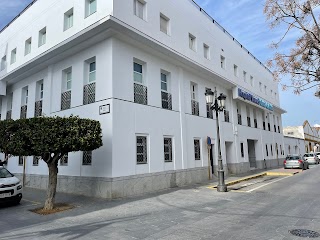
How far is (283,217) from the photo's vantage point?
734 cm

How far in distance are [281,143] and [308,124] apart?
35.4 meters

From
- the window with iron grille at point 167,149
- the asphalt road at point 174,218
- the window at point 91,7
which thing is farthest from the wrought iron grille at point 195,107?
the window at point 91,7

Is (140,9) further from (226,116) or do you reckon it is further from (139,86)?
(226,116)

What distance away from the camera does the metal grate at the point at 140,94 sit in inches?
503

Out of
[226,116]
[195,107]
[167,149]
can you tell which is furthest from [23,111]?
[226,116]

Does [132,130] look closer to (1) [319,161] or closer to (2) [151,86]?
(2) [151,86]

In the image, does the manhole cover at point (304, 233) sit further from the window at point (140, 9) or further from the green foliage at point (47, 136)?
the window at point (140, 9)

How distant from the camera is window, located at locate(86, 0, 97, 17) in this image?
1258 cm

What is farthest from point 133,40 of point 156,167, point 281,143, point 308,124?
point 308,124

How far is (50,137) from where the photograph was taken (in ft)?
27.1

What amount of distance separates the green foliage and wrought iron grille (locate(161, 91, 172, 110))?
6152 mm

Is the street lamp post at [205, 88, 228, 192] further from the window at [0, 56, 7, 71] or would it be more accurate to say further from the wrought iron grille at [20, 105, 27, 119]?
the window at [0, 56, 7, 71]

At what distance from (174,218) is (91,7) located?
10582 millimetres

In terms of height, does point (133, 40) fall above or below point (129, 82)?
above
